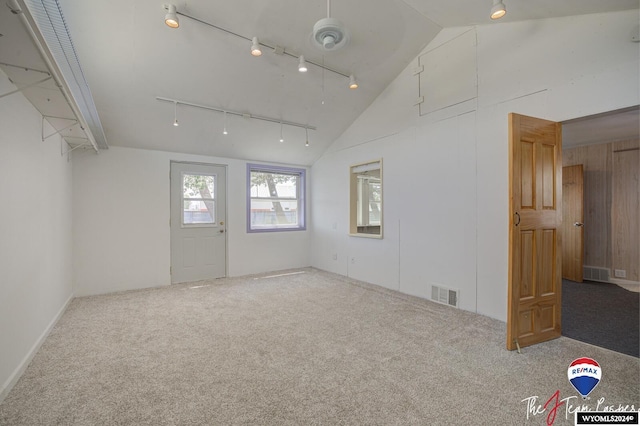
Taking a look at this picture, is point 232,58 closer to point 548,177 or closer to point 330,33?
point 330,33

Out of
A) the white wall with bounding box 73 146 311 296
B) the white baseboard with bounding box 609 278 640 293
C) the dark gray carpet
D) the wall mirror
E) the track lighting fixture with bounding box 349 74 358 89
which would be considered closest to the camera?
the dark gray carpet

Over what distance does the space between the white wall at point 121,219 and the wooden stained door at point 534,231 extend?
4723 millimetres

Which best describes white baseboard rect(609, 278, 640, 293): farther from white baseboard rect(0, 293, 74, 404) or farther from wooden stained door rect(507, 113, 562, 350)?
white baseboard rect(0, 293, 74, 404)

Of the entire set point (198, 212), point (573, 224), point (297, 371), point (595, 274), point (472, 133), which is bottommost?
point (297, 371)

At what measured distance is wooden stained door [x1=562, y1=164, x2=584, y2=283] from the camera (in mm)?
5066

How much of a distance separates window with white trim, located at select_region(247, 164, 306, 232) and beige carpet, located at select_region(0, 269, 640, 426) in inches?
99.4

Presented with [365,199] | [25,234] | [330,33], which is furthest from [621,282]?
[25,234]

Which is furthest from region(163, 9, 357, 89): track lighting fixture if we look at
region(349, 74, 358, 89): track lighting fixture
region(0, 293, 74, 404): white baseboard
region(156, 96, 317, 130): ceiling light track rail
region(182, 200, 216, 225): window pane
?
region(182, 200, 216, 225): window pane

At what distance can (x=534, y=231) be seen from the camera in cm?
267

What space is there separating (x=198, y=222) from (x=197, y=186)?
659 mm

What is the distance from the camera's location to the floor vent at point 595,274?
4969 millimetres

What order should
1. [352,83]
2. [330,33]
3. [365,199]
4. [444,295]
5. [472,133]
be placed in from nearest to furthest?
[330,33] → [472,133] → [352,83] → [444,295] → [365,199]

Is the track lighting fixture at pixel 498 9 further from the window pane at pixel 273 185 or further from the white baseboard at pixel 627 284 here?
the white baseboard at pixel 627 284

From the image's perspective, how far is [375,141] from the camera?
15.6 feet
